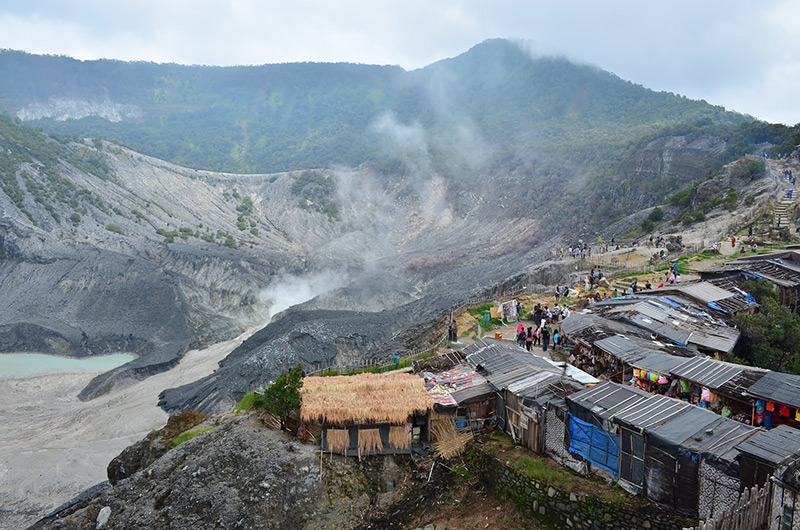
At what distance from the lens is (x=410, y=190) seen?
3182 inches

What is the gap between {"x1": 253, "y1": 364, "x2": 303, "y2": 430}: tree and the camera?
13539 millimetres

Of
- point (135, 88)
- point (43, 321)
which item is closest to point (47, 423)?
point (43, 321)

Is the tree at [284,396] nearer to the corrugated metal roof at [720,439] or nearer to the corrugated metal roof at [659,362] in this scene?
the corrugated metal roof at [720,439]

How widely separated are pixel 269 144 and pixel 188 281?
86436 millimetres

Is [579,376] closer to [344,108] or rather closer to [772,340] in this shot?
[772,340]

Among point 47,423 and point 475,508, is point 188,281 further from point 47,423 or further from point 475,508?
point 475,508

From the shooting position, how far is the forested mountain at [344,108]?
9456 cm

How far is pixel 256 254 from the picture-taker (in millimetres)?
59812

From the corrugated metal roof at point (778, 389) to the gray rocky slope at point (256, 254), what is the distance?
45.2 ft

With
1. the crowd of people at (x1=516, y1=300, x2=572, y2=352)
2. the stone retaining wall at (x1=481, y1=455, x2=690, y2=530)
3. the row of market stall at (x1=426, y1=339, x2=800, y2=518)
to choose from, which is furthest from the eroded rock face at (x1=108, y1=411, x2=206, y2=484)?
the crowd of people at (x1=516, y1=300, x2=572, y2=352)

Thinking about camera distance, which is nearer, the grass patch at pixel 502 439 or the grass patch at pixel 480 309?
the grass patch at pixel 502 439

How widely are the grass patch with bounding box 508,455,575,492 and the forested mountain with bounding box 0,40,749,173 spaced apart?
2668 inches

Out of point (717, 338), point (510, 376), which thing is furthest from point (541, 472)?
point (717, 338)

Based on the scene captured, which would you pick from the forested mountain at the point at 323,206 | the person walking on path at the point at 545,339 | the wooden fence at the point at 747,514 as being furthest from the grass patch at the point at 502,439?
the forested mountain at the point at 323,206
